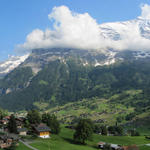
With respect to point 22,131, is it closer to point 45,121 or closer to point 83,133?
point 45,121

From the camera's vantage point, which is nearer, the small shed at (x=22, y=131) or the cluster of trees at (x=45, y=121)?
the small shed at (x=22, y=131)

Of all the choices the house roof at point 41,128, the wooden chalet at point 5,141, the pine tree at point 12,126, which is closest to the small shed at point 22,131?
the pine tree at point 12,126

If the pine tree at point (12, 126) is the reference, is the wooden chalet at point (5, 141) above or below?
below

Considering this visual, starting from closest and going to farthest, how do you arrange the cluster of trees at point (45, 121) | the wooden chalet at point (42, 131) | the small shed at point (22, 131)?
the small shed at point (22, 131) < the wooden chalet at point (42, 131) < the cluster of trees at point (45, 121)

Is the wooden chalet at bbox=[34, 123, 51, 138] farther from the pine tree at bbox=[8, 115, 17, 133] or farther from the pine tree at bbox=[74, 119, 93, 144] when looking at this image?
the pine tree at bbox=[74, 119, 93, 144]

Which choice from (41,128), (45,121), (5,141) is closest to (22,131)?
(41,128)

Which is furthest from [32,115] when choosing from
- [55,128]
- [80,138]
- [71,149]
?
[71,149]

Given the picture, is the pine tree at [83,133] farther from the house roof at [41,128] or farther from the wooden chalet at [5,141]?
the wooden chalet at [5,141]

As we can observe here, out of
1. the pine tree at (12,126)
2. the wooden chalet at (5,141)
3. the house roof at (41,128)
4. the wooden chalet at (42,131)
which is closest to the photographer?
the wooden chalet at (5,141)

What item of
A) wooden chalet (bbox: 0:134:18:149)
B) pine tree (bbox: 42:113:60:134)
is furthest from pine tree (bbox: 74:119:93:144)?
wooden chalet (bbox: 0:134:18:149)

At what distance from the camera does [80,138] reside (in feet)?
400

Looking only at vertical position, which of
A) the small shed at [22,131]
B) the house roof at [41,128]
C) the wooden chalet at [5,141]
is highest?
the house roof at [41,128]

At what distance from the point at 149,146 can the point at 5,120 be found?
100 metres

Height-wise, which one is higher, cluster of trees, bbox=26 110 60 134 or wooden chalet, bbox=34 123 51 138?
cluster of trees, bbox=26 110 60 134
